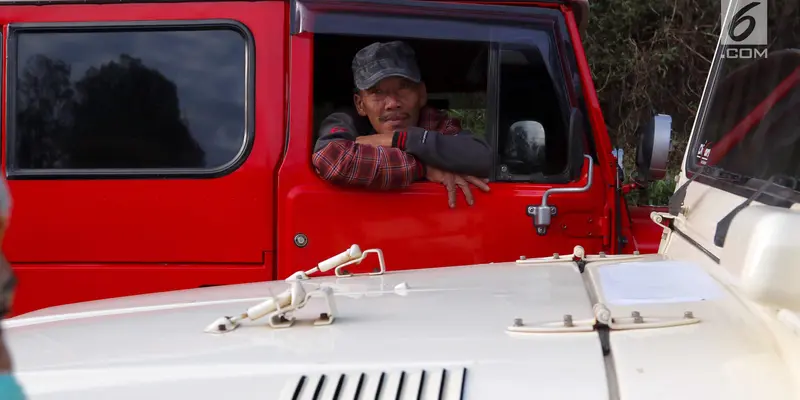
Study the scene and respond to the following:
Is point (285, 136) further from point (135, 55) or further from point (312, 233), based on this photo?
point (135, 55)

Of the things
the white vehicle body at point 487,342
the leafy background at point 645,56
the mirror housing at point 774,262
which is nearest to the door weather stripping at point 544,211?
the white vehicle body at point 487,342

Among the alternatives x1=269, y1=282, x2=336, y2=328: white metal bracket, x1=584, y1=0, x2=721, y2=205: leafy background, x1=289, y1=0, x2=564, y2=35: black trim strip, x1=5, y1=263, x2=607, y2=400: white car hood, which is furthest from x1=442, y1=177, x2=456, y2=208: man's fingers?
x1=584, y1=0, x2=721, y2=205: leafy background

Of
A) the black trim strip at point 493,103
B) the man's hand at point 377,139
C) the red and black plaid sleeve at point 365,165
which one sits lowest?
the red and black plaid sleeve at point 365,165

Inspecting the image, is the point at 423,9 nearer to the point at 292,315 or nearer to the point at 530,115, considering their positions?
the point at 530,115

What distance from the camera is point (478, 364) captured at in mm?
1312

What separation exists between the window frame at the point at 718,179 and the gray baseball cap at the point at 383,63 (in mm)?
1200

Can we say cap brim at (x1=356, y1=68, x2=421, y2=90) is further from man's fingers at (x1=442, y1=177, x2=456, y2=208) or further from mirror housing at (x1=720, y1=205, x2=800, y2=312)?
mirror housing at (x1=720, y1=205, x2=800, y2=312)

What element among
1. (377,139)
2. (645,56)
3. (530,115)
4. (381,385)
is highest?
(645,56)

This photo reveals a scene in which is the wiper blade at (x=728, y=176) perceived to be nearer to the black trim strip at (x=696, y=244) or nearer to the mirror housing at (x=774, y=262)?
the black trim strip at (x=696, y=244)

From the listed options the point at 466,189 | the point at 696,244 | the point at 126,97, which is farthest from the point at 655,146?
the point at 126,97

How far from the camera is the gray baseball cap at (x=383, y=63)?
3.32 metres

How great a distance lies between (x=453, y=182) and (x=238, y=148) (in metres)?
0.82

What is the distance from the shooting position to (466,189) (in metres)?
3.18

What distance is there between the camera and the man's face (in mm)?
3463
